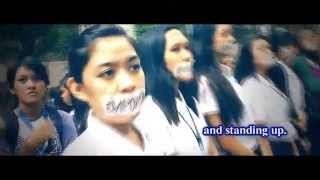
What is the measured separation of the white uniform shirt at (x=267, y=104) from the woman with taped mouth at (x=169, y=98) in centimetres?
44

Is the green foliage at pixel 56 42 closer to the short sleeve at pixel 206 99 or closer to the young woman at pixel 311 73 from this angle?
the short sleeve at pixel 206 99

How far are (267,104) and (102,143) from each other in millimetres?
1384

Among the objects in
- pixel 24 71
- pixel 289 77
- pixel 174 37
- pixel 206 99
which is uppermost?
pixel 174 37

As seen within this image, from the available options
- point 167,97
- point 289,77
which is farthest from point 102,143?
point 289,77

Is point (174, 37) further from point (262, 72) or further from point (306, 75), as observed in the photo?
point (306, 75)

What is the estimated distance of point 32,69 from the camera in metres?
2.99

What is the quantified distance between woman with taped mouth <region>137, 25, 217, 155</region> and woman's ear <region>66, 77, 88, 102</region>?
0.50 meters

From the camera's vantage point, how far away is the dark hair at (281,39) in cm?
300

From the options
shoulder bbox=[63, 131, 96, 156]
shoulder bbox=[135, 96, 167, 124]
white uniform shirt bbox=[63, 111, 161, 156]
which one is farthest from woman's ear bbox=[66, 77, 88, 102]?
shoulder bbox=[135, 96, 167, 124]

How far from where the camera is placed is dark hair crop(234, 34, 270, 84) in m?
2.99

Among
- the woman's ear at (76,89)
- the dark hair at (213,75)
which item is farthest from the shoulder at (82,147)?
the dark hair at (213,75)
